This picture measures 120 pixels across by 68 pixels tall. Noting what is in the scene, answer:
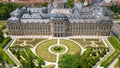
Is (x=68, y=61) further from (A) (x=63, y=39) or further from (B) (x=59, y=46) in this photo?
(A) (x=63, y=39)

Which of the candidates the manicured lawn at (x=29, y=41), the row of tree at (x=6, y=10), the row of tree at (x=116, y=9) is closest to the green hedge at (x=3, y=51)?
the manicured lawn at (x=29, y=41)

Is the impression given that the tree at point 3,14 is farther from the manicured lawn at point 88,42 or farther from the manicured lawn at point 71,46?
the manicured lawn at point 88,42

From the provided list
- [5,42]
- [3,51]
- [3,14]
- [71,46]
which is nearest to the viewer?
[3,51]

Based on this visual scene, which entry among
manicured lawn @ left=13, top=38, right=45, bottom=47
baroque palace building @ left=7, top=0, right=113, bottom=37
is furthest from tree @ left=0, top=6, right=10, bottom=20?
manicured lawn @ left=13, top=38, right=45, bottom=47

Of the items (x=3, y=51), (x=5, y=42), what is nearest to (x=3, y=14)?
(x=5, y=42)

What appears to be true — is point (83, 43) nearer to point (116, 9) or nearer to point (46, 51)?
point (46, 51)

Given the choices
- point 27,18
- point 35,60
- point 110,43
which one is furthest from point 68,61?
point 27,18
